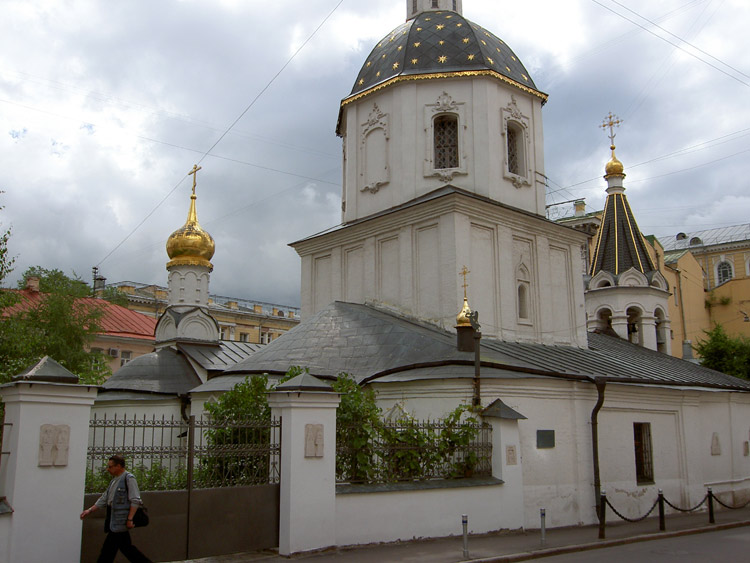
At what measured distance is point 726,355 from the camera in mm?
28766

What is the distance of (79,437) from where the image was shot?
8.21 metres

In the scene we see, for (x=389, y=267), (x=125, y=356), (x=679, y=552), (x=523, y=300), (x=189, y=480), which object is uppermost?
(x=389, y=267)

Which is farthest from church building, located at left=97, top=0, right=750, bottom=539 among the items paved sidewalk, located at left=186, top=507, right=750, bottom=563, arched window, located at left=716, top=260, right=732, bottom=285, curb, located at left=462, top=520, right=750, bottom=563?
arched window, located at left=716, top=260, right=732, bottom=285

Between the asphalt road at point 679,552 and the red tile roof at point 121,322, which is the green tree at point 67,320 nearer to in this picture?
the red tile roof at point 121,322

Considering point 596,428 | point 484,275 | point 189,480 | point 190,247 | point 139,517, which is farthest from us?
point 190,247

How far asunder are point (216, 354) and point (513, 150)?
37.3ft

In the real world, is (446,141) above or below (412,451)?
above

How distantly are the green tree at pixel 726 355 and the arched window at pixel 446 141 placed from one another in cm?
1667

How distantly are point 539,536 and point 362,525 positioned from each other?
3.44m

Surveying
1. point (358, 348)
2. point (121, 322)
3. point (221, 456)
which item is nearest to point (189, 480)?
point (221, 456)

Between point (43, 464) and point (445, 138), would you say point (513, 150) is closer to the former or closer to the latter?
point (445, 138)

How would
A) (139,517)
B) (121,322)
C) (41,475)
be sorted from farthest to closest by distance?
(121,322), (41,475), (139,517)

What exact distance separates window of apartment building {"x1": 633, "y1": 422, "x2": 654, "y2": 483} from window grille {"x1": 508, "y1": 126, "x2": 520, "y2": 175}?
7.47 meters

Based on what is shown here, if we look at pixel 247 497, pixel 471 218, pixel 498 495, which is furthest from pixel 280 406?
pixel 471 218
